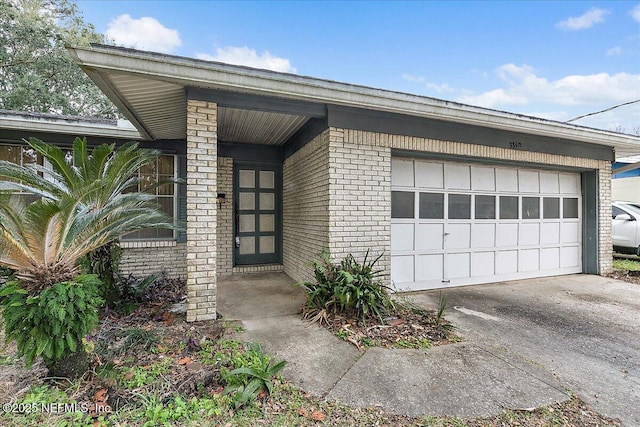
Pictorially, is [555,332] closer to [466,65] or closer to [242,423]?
[242,423]

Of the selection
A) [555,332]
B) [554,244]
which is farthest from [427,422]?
[554,244]

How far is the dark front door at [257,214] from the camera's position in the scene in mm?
6645

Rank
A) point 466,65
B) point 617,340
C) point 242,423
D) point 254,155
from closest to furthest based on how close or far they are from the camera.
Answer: point 242,423 → point 617,340 → point 254,155 → point 466,65

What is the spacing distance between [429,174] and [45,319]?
5438 mm

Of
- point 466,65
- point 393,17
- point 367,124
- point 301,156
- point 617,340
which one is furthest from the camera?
point 466,65

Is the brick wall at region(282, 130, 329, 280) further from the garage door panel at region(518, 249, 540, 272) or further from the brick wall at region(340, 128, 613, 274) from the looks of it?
the garage door panel at region(518, 249, 540, 272)

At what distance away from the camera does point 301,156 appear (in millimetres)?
5652

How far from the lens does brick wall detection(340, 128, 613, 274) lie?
4.71 m

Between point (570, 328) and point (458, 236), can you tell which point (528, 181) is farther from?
point (570, 328)

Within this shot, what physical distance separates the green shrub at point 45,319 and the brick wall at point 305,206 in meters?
2.98

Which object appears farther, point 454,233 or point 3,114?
point 454,233

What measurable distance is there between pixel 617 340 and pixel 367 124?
4071 mm

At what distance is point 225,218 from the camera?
21.2 ft

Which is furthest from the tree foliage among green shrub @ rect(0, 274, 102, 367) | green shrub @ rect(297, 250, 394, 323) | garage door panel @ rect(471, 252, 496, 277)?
garage door panel @ rect(471, 252, 496, 277)
